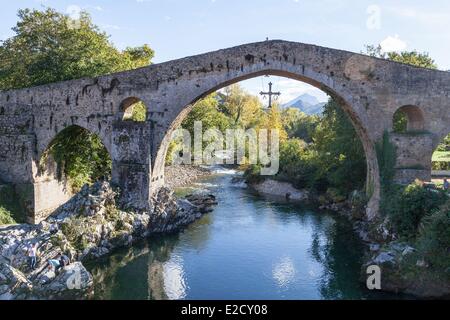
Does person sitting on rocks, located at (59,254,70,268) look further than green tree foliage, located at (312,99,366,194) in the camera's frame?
No

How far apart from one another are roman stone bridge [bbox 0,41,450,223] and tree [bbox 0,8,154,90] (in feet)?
6.49

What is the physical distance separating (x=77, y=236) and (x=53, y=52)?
10628mm

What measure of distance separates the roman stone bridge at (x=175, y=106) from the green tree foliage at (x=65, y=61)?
1372 millimetres

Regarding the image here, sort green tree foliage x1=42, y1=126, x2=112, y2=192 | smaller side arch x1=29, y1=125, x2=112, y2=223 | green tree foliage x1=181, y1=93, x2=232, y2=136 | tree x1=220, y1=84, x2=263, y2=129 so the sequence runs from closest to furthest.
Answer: smaller side arch x1=29, y1=125, x2=112, y2=223
green tree foliage x1=42, y1=126, x2=112, y2=192
green tree foliage x1=181, y1=93, x2=232, y2=136
tree x1=220, y1=84, x2=263, y2=129

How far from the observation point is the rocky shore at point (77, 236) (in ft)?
40.5

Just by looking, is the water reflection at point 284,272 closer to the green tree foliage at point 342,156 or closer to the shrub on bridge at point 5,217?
the green tree foliage at point 342,156

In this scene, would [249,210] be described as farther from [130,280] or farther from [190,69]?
[130,280]

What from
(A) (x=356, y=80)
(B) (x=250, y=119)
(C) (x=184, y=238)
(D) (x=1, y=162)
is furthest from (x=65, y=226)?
(B) (x=250, y=119)

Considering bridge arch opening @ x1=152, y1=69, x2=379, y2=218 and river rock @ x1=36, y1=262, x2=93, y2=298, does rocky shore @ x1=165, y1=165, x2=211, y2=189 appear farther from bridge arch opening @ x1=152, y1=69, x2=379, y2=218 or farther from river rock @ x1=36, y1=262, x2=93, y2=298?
river rock @ x1=36, y1=262, x2=93, y2=298

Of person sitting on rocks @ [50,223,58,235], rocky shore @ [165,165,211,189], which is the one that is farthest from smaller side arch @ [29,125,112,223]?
rocky shore @ [165,165,211,189]

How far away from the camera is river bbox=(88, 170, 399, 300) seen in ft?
42.8

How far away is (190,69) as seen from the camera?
1845cm

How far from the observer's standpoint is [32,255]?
43.4 feet

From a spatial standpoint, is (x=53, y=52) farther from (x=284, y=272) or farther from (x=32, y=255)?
(x=284, y=272)
